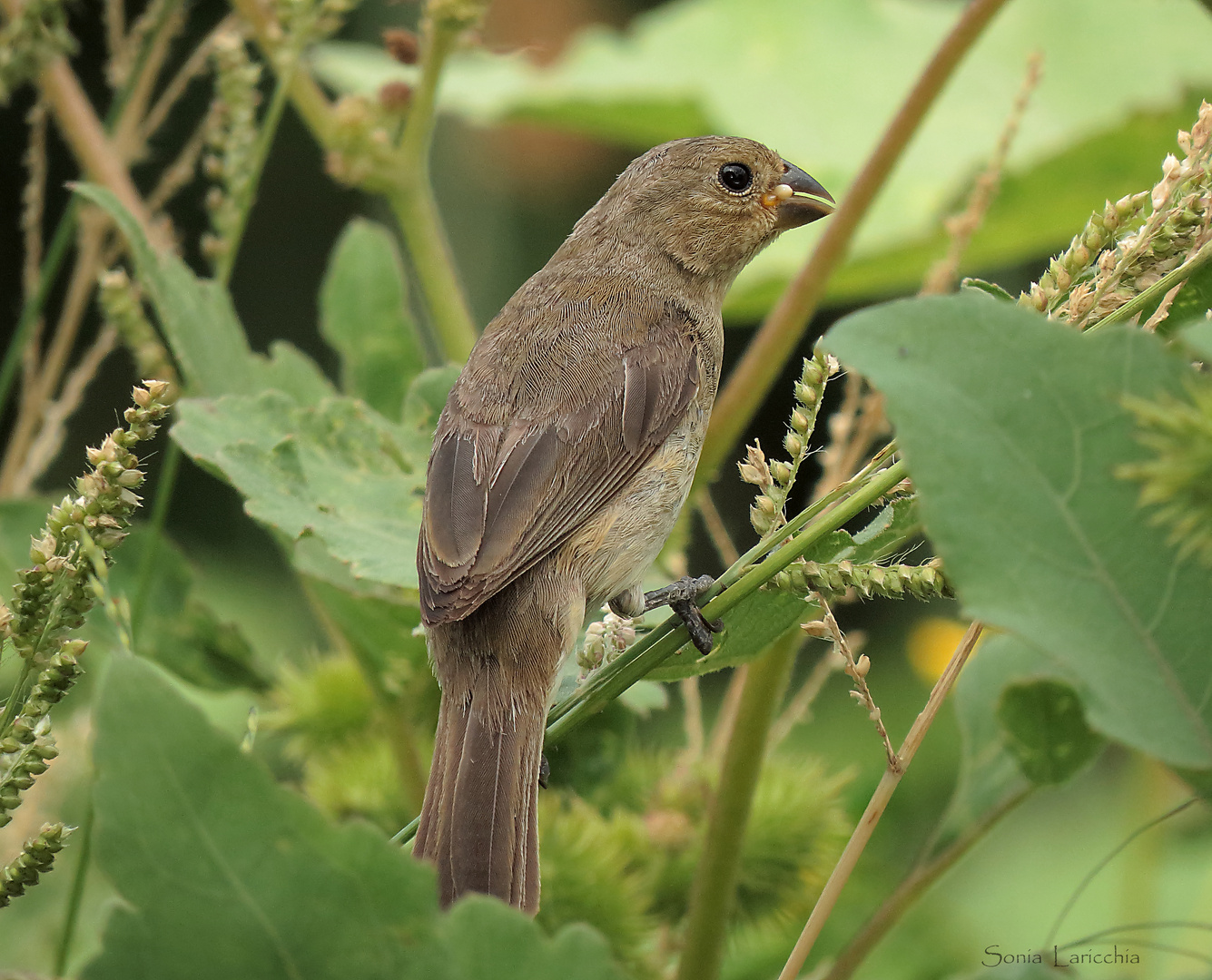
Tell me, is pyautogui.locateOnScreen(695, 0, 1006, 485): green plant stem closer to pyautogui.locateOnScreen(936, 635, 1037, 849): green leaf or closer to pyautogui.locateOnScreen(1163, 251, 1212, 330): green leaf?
pyautogui.locateOnScreen(936, 635, 1037, 849): green leaf

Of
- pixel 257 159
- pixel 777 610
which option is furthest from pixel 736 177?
pixel 777 610

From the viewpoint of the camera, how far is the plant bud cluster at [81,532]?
3.22ft

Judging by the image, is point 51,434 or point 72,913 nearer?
point 72,913

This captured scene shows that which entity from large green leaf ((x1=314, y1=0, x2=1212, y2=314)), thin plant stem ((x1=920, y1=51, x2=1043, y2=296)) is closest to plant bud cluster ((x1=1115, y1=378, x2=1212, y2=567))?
thin plant stem ((x1=920, y1=51, x2=1043, y2=296))

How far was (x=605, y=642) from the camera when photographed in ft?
5.06

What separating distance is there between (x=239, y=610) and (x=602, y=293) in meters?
1.92

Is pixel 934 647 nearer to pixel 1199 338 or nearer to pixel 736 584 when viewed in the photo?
pixel 736 584

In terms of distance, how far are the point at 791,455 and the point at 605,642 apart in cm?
40

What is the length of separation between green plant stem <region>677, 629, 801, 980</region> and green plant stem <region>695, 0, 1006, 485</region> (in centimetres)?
61

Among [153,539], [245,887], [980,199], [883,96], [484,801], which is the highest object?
[883,96]

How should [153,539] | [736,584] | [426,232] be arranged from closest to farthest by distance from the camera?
[736,584] < [153,539] < [426,232]

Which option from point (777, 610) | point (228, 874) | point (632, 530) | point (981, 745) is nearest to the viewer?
point (228, 874)

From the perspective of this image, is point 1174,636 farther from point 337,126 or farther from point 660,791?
point 337,126

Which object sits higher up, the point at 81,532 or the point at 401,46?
the point at 401,46
